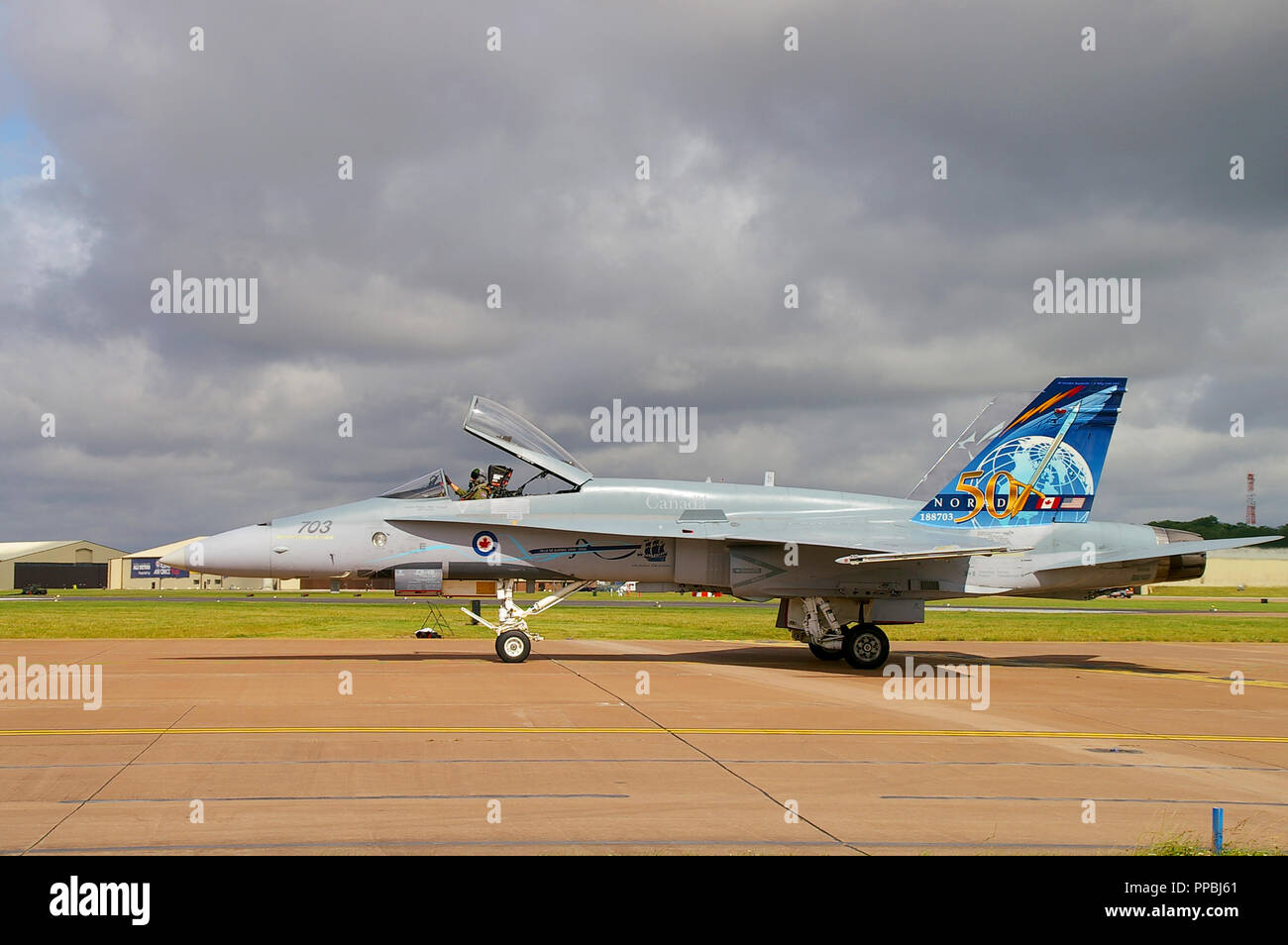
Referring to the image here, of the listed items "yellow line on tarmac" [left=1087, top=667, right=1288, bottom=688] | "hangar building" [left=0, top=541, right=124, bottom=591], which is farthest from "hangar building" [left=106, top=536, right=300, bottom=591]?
"yellow line on tarmac" [left=1087, top=667, right=1288, bottom=688]

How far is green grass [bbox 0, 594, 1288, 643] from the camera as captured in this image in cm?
→ 2764

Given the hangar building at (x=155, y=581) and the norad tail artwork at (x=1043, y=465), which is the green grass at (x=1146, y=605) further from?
the hangar building at (x=155, y=581)

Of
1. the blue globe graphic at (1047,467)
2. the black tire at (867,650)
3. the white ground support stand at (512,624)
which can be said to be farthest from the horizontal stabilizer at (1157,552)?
the white ground support stand at (512,624)

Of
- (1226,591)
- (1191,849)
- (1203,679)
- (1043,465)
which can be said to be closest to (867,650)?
(1043,465)

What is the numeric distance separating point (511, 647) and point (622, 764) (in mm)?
9019

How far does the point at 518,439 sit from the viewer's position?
17438 mm

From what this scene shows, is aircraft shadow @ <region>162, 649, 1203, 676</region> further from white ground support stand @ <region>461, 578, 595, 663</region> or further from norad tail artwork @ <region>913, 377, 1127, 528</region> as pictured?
norad tail artwork @ <region>913, 377, 1127, 528</region>

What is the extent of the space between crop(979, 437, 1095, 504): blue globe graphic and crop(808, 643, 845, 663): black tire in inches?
175

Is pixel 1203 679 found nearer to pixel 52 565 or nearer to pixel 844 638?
pixel 844 638
